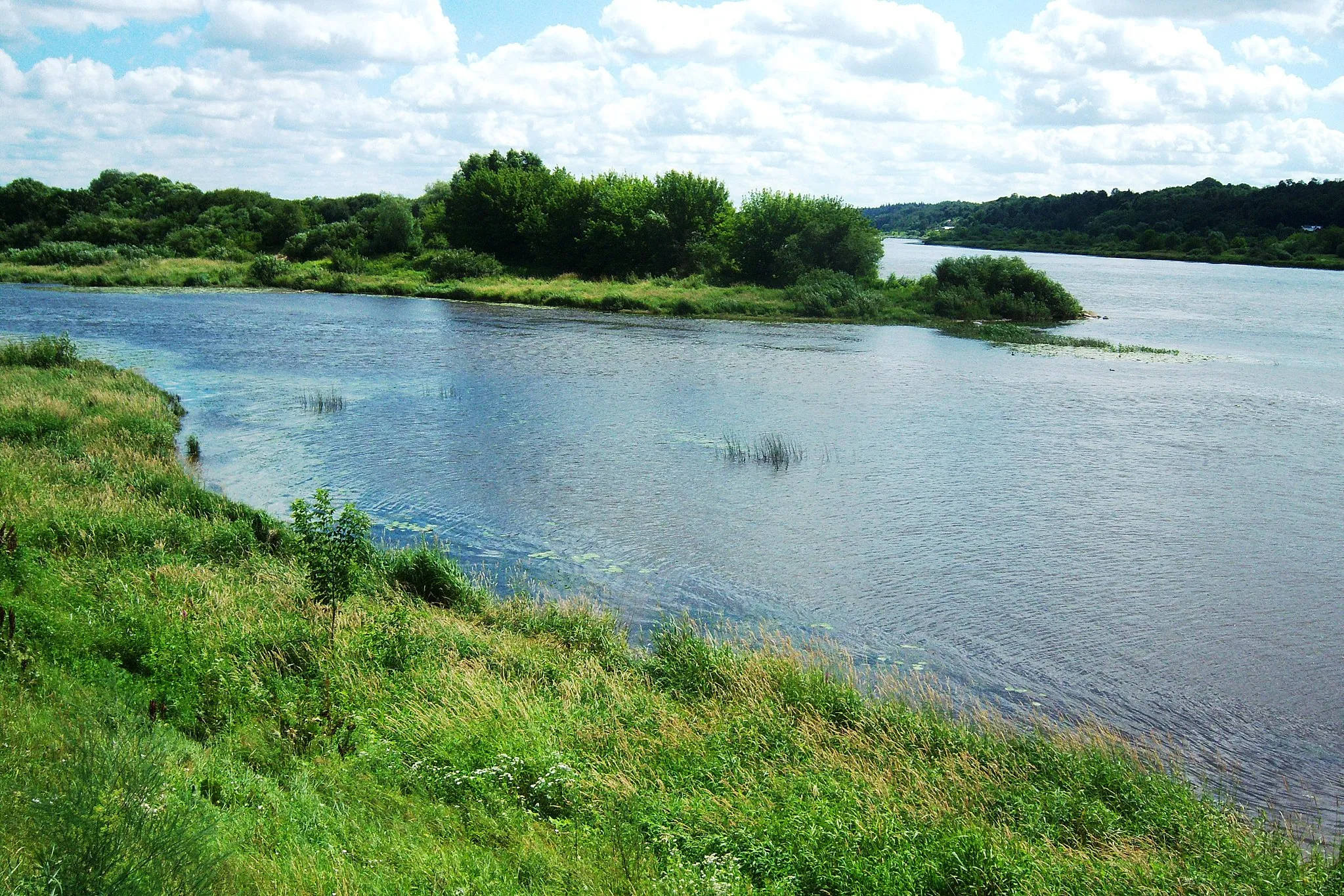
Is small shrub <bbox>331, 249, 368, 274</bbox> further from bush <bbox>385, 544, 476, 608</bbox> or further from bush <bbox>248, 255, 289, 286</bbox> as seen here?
bush <bbox>385, 544, 476, 608</bbox>

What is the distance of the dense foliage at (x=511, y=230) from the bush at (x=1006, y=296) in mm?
9778

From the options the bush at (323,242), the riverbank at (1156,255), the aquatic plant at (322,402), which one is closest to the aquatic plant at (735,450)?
the aquatic plant at (322,402)

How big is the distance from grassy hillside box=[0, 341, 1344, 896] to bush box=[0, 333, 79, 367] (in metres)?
20.1

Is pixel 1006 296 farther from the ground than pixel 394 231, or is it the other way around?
pixel 394 231

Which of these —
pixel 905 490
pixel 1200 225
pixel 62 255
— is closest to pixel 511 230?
pixel 62 255

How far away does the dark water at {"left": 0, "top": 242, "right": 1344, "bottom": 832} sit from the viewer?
47.8ft

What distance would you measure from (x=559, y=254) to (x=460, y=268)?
8.75 m

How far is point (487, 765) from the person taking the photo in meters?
9.02

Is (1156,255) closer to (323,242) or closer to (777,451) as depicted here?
(323,242)

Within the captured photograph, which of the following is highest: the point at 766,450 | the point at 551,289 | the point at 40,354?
the point at 551,289

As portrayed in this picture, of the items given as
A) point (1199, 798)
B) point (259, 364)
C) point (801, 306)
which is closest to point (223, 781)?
point (1199, 798)

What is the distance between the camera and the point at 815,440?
1137 inches

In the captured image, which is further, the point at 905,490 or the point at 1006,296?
the point at 1006,296

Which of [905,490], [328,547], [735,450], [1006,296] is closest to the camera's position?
[328,547]
